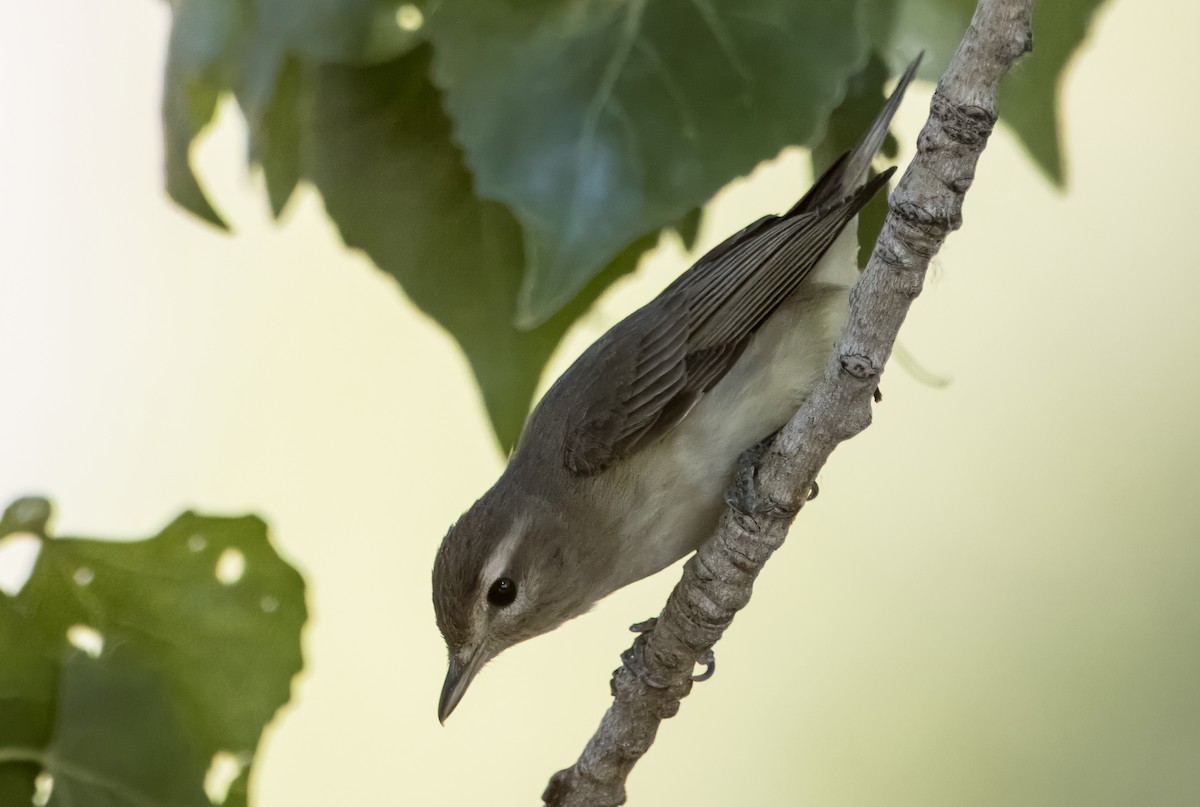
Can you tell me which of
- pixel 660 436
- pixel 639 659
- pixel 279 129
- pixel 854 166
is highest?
pixel 279 129

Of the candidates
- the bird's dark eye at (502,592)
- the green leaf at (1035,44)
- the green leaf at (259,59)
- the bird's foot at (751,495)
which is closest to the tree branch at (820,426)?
the bird's foot at (751,495)

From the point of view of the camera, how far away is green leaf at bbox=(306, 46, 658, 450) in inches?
29.2

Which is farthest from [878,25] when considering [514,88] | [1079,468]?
[1079,468]

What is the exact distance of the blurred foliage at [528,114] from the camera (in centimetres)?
64

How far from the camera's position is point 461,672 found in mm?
729

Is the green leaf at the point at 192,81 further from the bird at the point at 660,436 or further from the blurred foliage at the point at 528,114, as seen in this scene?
the bird at the point at 660,436

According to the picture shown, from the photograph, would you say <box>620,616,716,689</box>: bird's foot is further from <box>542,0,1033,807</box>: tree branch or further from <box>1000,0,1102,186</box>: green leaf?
<box>1000,0,1102,186</box>: green leaf

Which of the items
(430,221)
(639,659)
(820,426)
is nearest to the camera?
(820,426)

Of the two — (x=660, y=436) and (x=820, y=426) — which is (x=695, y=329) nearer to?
(x=660, y=436)

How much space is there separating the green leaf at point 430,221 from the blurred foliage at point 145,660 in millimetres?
213

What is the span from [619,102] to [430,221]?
0.53ft

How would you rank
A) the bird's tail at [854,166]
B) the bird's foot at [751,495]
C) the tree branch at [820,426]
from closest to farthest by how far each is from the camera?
the tree branch at [820,426] < the bird's foot at [751,495] < the bird's tail at [854,166]

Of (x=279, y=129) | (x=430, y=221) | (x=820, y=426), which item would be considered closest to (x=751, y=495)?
(x=820, y=426)

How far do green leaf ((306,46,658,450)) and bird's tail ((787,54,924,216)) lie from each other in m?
0.17
